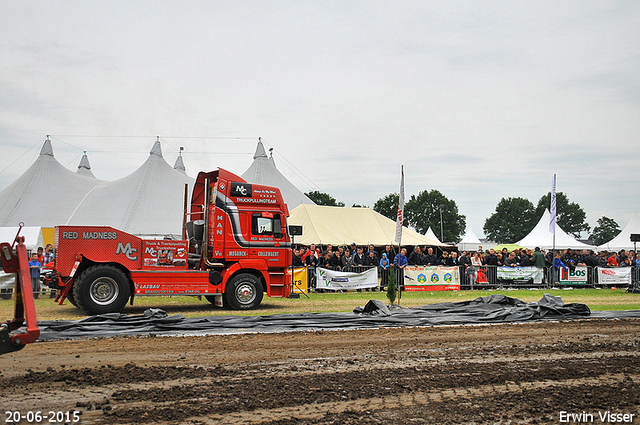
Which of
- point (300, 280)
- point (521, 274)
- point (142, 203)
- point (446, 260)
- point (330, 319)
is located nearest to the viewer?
point (330, 319)

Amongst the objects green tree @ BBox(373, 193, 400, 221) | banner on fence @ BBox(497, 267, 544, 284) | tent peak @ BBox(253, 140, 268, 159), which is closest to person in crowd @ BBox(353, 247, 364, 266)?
banner on fence @ BBox(497, 267, 544, 284)

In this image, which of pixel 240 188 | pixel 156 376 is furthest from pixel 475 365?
pixel 240 188

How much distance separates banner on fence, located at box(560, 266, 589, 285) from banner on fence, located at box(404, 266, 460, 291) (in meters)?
5.60

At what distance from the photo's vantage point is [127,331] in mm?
10414

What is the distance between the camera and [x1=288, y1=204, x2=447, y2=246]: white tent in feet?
98.8

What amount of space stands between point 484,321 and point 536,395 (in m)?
6.76

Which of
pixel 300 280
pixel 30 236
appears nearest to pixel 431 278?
pixel 300 280

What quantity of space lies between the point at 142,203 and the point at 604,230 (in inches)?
5255

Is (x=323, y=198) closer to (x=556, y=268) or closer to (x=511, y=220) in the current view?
(x=511, y=220)

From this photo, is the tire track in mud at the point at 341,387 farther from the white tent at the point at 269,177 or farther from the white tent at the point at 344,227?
the white tent at the point at 269,177

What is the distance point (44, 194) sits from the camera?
3631cm

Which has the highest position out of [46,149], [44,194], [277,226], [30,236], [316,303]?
[46,149]

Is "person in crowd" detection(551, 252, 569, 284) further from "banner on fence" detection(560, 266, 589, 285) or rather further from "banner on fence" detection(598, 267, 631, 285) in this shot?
"banner on fence" detection(598, 267, 631, 285)

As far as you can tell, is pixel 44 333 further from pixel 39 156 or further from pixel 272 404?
pixel 39 156
